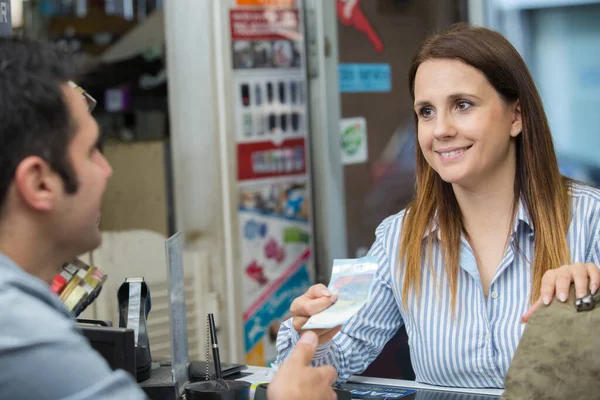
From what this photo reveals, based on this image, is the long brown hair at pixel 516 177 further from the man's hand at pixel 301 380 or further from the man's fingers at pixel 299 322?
the man's hand at pixel 301 380

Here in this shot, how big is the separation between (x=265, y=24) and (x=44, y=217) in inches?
118

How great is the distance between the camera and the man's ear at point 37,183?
1279mm

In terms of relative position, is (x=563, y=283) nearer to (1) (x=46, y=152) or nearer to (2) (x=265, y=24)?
(1) (x=46, y=152)

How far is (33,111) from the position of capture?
130cm

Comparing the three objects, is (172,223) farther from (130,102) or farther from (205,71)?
(130,102)

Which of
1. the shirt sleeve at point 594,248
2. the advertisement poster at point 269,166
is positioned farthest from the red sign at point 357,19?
the shirt sleeve at point 594,248

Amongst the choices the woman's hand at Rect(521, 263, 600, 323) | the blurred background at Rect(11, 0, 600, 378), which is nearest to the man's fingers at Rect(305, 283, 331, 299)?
the woman's hand at Rect(521, 263, 600, 323)

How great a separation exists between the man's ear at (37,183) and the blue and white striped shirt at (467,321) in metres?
0.97

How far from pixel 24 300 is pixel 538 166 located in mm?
1460

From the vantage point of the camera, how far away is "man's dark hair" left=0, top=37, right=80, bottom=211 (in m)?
1.28

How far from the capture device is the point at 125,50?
564 cm

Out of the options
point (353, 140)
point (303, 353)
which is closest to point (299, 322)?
point (303, 353)

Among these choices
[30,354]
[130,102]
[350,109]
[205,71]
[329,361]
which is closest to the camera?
[30,354]

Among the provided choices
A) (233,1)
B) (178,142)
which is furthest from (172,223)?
(233,1)
